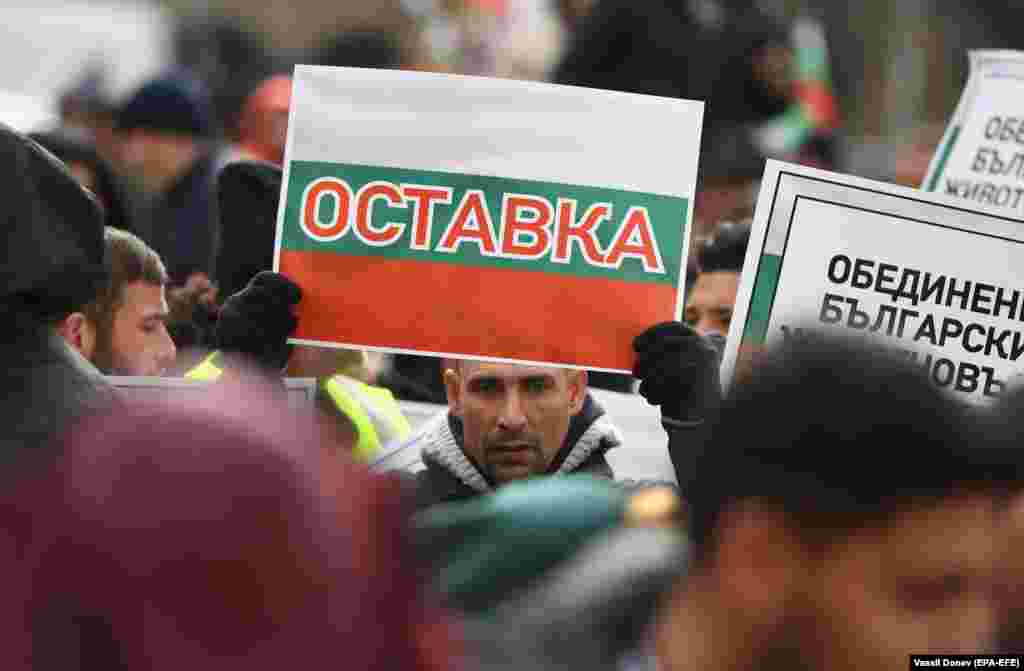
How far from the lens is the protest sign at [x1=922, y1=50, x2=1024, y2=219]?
579cm

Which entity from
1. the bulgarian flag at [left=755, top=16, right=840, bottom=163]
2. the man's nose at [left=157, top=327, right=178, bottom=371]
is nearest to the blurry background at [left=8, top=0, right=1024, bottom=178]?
the bulgarian flag at [left=755, top=16, right=840, bottom=163]

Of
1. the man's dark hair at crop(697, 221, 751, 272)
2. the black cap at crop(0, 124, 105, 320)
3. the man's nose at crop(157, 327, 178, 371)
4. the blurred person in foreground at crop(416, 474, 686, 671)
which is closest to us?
the blurred person in foreground at crop(416, 474, 686, 671)

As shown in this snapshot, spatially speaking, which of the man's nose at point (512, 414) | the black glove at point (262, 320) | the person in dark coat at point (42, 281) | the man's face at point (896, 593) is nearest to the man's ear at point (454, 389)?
the man's nose at point (512, 414)

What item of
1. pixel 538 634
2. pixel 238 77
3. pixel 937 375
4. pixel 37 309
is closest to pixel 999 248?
pixel 937 375

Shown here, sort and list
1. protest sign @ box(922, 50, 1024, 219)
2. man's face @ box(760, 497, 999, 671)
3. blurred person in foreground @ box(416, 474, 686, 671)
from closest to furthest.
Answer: blurred person in foreground @ box(416, 474, 686, 671) → man's face @ box(760, 497, 999, 671) → protest sign @ box(922, 50, 1024, 219)

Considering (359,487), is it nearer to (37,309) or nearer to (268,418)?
(268,418)

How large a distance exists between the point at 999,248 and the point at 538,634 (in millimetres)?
2760

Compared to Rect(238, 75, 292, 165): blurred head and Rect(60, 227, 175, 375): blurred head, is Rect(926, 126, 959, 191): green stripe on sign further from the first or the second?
Rect(238, 75, 292, 165): blurred head

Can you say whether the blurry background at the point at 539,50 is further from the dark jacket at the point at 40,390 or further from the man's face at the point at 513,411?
the dark jacket at the point at 40,390

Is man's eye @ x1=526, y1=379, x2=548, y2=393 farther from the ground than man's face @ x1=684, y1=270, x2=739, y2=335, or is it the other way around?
man's face @ x1=684, y1=270, x2=739, y2=335

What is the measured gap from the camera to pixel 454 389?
5.20 meters

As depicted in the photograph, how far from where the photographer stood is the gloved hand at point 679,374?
4.72 meters

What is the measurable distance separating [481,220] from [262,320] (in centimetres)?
54

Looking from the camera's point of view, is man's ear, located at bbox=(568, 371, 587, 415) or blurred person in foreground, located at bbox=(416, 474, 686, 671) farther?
man's ear, located at bbox=(568, 371, 587, 415)
